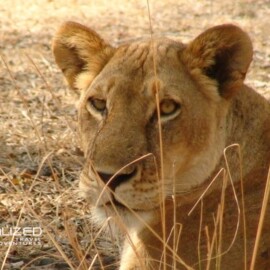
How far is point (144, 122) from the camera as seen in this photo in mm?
4629

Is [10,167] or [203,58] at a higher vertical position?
[203,58]

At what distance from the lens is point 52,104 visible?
822 cm

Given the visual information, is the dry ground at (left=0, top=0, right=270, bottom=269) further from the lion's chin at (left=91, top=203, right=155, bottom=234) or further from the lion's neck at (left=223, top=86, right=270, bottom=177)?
the lion's neck at (left=223, top=86, right=270, bottom=177)

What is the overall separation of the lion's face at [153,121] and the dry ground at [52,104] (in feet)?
0.68

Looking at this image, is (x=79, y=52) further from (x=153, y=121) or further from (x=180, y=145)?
(x=180, y=145)

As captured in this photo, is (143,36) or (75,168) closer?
(75,168)

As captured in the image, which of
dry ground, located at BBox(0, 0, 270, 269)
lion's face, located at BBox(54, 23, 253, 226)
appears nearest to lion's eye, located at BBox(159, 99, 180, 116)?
lion's face, located at BBox(54, 23, 253, 226)

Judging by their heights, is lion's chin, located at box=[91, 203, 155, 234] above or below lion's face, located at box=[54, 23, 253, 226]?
below

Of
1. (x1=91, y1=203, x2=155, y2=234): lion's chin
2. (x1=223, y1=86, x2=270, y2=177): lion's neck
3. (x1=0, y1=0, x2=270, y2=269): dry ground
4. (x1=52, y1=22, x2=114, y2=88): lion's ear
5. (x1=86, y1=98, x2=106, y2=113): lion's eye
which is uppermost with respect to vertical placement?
(x1=52, y1=22, x2=114, y2=88): lion's ear

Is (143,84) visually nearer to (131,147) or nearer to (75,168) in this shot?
(131,147)

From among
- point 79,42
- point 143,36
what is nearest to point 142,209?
point 79,42

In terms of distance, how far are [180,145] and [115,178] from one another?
49cm

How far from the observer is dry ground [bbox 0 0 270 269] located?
5.77 meters

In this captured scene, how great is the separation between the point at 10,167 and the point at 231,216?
8.20ft
